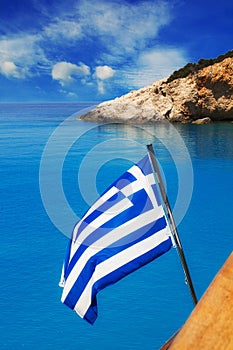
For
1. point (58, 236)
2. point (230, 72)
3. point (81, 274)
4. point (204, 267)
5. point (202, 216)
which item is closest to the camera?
point (81, 274)

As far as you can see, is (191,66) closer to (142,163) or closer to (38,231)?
(38,231)

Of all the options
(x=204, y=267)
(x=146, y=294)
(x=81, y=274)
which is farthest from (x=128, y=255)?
(x=204, y=267)

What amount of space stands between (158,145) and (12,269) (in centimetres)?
2317

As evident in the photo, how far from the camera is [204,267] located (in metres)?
10.5

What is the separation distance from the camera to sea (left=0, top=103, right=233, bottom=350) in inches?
316

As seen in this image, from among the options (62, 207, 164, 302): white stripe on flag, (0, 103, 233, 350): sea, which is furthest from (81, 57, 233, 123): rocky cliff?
(62, 207, 164, 302): white stripe on flag

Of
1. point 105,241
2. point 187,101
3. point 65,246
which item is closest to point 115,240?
point 105,241

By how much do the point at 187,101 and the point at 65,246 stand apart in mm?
40649

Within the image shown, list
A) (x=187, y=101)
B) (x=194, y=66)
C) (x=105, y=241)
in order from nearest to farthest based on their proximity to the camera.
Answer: (x=105, y=241)
(x=187, y=101)
(x=194, y=66)

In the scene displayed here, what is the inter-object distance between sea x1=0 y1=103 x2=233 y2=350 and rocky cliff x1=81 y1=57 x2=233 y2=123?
74.3 feet

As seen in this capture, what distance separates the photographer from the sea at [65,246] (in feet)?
26.3

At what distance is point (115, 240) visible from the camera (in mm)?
3930

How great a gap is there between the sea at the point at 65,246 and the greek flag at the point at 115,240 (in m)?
4.08

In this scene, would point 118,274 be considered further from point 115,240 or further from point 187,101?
point 187,101
